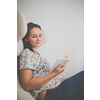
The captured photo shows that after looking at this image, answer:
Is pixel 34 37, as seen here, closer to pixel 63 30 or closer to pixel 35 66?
pixel 35 66

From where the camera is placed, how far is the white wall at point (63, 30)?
1099 millimetres

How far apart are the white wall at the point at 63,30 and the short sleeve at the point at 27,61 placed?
1.35ft

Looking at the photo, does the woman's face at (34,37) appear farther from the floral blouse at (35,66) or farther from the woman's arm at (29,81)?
the woman's arm at (29,81)

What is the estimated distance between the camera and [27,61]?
0.70m

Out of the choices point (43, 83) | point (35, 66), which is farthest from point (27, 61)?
point (43, 83)

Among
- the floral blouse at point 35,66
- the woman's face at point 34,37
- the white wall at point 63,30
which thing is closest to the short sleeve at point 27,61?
the floral blouse at point 35,66

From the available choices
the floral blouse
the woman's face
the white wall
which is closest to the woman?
the floral blouse

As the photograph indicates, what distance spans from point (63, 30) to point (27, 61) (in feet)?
2.31

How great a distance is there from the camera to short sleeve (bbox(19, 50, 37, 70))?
2.21 ft

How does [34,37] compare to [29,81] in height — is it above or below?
above
